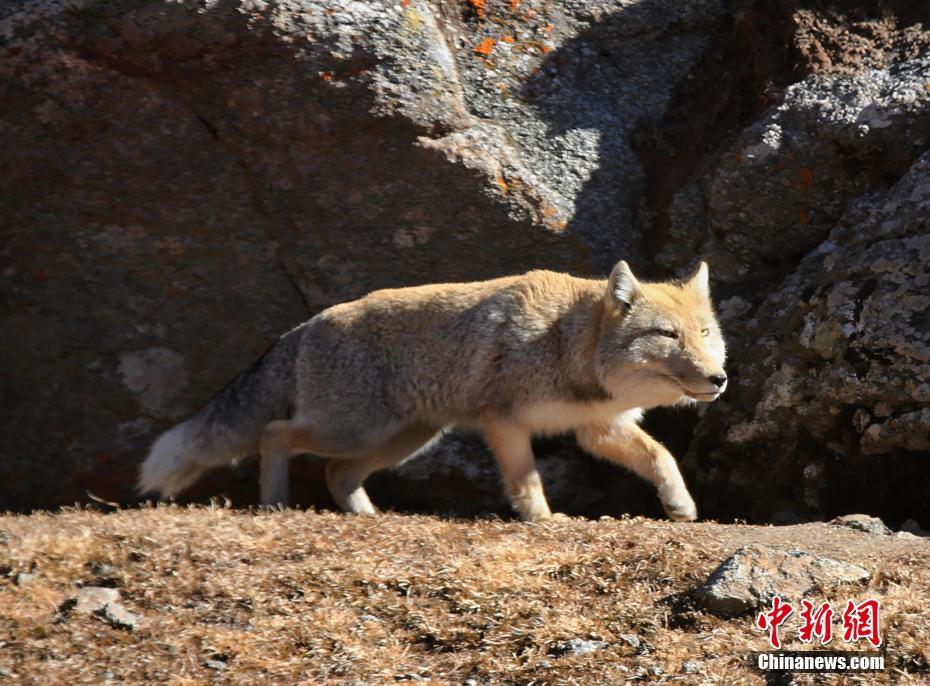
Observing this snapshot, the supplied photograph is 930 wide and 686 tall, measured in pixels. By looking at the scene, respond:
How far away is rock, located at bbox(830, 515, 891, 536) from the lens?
6.91 m

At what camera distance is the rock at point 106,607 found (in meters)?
5.67

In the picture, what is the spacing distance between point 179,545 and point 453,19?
4.98 meters

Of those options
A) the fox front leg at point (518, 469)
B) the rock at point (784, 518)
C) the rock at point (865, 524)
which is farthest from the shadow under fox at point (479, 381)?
the rock at point (865, 524)

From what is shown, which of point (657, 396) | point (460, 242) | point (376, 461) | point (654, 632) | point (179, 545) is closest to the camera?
point (654, 632)

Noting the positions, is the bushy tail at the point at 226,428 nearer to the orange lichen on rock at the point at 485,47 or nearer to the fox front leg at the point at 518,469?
the fox front leg at the point at 518,469

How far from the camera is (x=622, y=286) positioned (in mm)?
7703

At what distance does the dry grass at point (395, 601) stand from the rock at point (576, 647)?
2 centimetres

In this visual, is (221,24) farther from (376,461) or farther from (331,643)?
(331,643)

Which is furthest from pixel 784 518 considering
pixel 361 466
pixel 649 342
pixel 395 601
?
pixel 395 601

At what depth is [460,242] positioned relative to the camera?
8.95 m

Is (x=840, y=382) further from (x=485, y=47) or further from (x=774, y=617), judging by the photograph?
(x=485, y=47)

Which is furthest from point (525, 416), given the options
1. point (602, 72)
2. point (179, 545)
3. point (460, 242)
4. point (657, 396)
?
point (602, 72)

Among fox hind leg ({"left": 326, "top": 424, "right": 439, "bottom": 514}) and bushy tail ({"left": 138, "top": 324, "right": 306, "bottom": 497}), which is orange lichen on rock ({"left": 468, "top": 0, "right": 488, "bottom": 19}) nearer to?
bushy tail ({"left": 138, "top": 324, "right": 306, "bottom": 497})

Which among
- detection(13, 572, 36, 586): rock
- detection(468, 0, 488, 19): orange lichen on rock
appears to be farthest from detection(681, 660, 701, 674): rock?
detection(468, 0, 488, 19): orange lichen on rock
